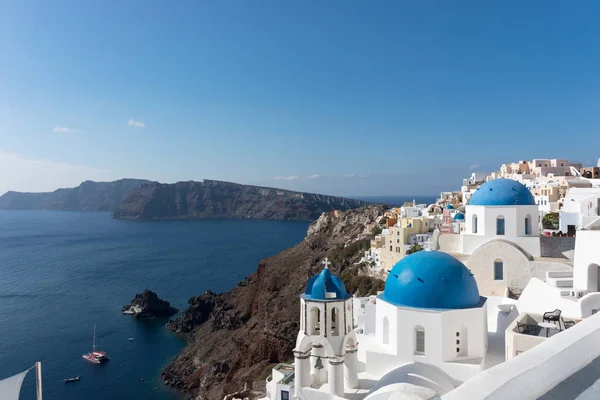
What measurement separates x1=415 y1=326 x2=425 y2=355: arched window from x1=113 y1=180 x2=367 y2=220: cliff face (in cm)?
14531

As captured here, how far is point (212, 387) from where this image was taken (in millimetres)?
29891

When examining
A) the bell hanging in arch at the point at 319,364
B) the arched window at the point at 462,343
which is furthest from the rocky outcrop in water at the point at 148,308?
the arched window at the point at 462,343

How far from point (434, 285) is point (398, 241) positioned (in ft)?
70.8

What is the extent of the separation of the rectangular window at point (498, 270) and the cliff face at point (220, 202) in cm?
13982

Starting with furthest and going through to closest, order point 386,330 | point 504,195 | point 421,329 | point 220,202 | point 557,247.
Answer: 1. point 220,202
2. point 504,195
3. point 557,247
4. point 386,330
5. point 421,329

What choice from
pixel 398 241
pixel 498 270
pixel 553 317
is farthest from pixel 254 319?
pixel 553 317

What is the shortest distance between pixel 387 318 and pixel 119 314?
4136cm

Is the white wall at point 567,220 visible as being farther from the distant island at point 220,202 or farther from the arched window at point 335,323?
the distant island at point 220,202

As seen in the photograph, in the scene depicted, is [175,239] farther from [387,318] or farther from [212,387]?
[387,318]

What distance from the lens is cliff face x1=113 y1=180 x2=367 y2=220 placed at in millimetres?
162625

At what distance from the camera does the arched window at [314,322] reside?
34.6 ft

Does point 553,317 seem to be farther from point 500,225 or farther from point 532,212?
point 532,212

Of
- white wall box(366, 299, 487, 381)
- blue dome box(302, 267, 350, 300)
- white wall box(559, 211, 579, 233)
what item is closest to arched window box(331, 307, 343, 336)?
blue dome box(302, 267, 350, 300)

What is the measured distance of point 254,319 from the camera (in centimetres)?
3966
